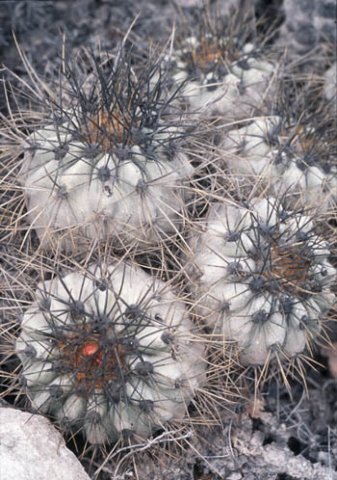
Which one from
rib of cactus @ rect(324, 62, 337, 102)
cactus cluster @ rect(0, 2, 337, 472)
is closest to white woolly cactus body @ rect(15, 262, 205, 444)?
cactus cluster @ rect(0, 2, 337, 472)

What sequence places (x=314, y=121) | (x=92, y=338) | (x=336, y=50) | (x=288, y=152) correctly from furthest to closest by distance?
(x=336, y=50)
(x=314, y=121)
(x=288, y=152)
(x=92, y=338)

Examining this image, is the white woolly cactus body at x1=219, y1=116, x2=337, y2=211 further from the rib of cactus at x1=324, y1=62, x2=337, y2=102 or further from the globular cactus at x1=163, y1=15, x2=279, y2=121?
the rib of cactus at x1=324, y1=62, x2=337, y2=102

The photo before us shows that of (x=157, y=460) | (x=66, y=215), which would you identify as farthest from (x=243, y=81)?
(x=157, y=460)

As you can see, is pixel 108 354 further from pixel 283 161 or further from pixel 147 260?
pixel 283 161

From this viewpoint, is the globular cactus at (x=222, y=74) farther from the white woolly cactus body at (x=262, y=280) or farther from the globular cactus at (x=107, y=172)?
the white woolly cactus body at (x=262, y=280)

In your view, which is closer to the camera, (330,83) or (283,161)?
(283,161)

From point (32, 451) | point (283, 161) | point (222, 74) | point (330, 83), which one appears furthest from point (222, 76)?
point (32, 451)

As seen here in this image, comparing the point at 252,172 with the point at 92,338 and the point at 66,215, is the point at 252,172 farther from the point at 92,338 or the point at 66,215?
the point at 92,338

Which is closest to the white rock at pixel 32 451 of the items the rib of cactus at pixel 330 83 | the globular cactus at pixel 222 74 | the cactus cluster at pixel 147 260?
the cactus cluster at pixel 147 260
